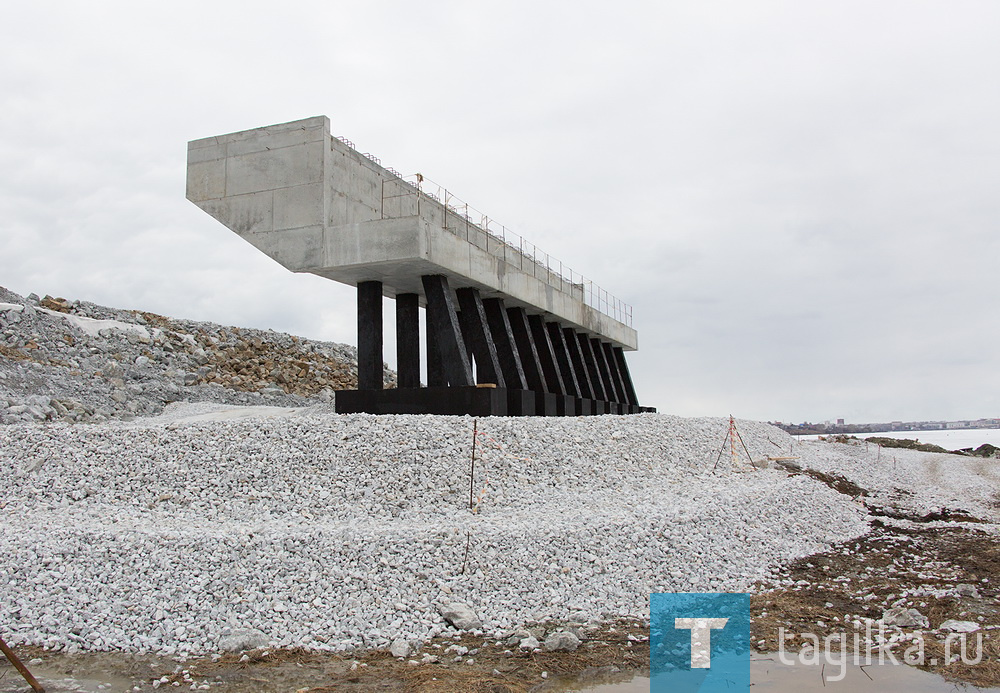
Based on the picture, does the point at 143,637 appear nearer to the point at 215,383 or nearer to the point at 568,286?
the point at 215,383

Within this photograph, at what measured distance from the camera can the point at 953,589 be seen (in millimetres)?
9148

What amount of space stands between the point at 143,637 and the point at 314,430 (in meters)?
6.77

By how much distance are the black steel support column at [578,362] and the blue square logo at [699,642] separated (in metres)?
19.9

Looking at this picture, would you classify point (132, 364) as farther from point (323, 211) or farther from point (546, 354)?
point (546, 354)

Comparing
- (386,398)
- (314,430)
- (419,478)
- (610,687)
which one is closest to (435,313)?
(386,398)

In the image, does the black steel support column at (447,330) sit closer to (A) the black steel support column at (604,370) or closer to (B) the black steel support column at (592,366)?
(B) the black steel support column at (592,366)

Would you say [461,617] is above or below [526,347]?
below

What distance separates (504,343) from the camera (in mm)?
21438

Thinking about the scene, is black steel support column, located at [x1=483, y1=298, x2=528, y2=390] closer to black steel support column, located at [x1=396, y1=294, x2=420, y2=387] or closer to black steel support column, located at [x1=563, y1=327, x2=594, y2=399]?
black steel support column, located at [x1=396, y1=294, x2=420, y2=387]

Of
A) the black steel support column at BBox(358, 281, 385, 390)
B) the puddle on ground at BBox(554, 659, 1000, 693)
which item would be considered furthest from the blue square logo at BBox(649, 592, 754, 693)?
the black steel support column at BBox(358, 281, 385, 390)

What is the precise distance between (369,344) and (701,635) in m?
13.1

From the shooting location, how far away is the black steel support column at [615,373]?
3412 centimetres

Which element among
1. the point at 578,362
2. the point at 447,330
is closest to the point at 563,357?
the point at 578,362

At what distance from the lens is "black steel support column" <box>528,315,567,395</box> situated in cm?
2453
